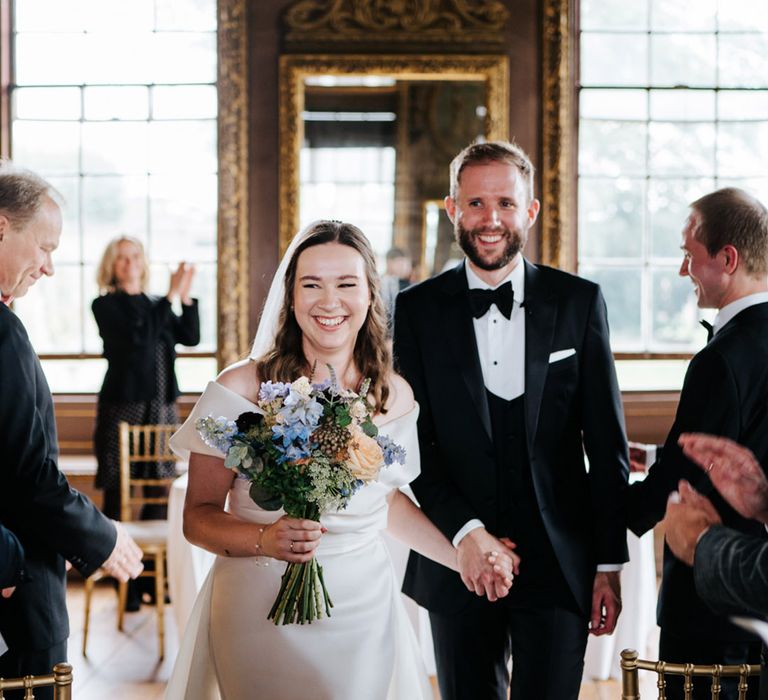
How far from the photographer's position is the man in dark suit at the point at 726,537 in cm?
153

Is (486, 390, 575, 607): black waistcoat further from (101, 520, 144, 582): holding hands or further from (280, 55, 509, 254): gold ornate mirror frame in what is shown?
(280, 55, 509, 254): gold ornate mirror frame

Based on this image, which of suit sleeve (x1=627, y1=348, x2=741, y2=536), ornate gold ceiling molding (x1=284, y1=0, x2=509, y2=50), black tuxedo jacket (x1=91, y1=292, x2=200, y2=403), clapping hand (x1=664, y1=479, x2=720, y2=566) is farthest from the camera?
ornate gold ceiling molding (x1=284, y1=0, x2=509, y2=50)

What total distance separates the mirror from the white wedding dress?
14.4 ft

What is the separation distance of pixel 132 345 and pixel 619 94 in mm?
3705

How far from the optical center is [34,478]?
2.20 meters

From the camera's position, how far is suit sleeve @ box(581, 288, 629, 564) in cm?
245

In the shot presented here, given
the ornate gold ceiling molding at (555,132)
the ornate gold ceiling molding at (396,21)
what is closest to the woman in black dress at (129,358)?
the ornate gold ceiling molding at (396,21)

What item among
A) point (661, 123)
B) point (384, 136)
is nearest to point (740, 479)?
point (384, 136)

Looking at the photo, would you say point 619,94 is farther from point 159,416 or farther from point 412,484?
point 412,484

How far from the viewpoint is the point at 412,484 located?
8.30ft

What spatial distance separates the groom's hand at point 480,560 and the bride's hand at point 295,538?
50 cm

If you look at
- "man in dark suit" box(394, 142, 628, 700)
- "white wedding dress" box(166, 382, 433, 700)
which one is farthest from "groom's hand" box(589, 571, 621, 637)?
"white wedding dress" box(166, 382, 433, 700)

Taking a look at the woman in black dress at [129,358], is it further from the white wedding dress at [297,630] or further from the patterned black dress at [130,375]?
the white wedding dress at [297,630]

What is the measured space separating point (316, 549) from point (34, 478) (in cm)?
65
